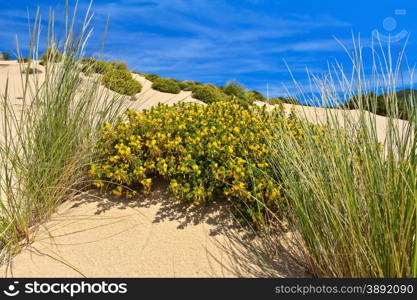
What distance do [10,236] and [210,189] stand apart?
210 cm

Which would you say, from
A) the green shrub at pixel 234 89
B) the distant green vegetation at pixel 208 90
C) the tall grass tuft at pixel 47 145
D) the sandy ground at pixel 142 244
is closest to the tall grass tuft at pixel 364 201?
the sandy ground at pixel 142 244

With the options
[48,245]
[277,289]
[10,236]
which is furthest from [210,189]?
[10,236]

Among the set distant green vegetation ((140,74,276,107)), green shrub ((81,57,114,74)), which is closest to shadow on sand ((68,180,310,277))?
green shrub ((81,57,114,74))

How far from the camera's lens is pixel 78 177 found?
13.9ft

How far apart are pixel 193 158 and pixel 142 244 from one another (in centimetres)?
118

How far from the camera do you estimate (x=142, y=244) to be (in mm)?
3361

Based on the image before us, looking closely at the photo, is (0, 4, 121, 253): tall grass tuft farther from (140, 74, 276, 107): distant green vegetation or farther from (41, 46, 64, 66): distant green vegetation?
A: (140, 74, 276, 107): distant green vegetation

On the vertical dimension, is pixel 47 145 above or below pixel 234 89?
below

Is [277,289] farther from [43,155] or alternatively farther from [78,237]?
[43,155]

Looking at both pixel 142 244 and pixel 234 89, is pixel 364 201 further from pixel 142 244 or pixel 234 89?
pixel 234 89

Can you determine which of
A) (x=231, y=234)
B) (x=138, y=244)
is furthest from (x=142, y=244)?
(x=231, y=234)

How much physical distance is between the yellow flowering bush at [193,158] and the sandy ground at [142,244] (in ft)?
0.73

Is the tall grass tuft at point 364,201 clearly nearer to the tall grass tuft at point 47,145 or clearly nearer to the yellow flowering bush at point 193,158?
the yellow flowering bush at point 193,158

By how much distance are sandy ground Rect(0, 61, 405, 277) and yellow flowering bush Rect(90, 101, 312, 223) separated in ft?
0.73
